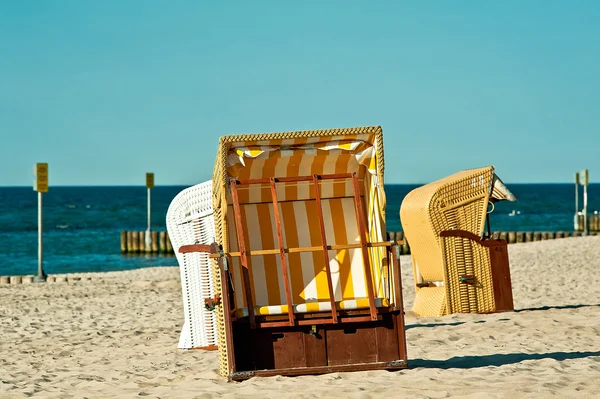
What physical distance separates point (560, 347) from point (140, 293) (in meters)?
9.22

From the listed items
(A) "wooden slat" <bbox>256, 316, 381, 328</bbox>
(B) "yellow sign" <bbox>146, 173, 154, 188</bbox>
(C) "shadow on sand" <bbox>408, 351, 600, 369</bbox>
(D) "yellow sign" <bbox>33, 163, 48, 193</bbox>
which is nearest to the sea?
(B) "yellow sign" <bbox>146, 173, 154, 188</bbox>

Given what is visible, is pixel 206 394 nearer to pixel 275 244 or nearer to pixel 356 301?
pixel 356 301

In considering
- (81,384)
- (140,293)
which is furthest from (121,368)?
(140,293)

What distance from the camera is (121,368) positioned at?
850cm

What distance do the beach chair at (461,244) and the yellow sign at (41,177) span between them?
9977mm

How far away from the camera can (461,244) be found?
416 inches

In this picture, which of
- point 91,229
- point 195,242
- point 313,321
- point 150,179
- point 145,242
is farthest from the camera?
point 91,229

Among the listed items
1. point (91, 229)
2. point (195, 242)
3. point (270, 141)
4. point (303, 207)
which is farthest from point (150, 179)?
point (91, 229)

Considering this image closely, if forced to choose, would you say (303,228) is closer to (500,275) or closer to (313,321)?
(313,321)

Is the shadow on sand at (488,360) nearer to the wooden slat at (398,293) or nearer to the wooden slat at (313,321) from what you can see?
the wooden slat at (398,293)

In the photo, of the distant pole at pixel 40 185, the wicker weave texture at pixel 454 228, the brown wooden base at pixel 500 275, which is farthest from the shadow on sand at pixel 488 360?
the distant pole at pixel 40 185

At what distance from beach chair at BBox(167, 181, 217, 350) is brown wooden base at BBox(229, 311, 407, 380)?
2035mm

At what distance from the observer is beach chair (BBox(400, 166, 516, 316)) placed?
34.4ft

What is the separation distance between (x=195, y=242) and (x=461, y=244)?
131 inches
